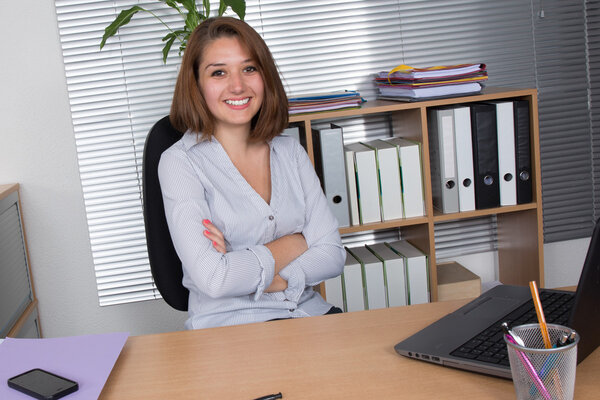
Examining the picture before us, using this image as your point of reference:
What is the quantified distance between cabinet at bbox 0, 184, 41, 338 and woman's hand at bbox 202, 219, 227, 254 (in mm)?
994

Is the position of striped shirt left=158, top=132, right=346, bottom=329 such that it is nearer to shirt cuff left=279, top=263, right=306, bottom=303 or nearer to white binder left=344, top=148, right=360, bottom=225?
shirt cuff left=279, top=263, right=306, bottom=303

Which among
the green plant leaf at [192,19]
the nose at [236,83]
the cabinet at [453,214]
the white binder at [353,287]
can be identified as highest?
the green plant leaf at [192,19]

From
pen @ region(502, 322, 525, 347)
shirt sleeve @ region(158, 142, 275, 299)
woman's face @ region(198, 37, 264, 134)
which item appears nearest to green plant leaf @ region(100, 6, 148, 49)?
woman's face @ region(198, 37, 264, 134)

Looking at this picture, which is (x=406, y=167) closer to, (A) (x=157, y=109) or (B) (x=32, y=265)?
(A) (x=157, y=109)

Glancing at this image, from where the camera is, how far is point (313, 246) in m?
1.66

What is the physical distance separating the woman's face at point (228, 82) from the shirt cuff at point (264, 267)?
0.39 meters

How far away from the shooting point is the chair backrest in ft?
5.19

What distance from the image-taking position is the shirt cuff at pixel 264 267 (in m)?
1.50

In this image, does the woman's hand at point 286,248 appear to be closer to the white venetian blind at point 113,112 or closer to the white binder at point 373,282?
the white binder at point 373,282

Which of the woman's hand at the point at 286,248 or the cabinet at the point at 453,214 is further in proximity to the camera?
the cabinet at the point at 453,214

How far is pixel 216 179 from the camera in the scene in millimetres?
1659

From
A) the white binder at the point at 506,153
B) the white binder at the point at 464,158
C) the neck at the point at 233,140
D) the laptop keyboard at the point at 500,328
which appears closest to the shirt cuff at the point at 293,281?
the neck at the point at 233,140

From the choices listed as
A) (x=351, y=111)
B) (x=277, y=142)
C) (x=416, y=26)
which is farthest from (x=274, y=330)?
(x=416, y=26)

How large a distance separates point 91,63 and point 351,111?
1.08 meters
